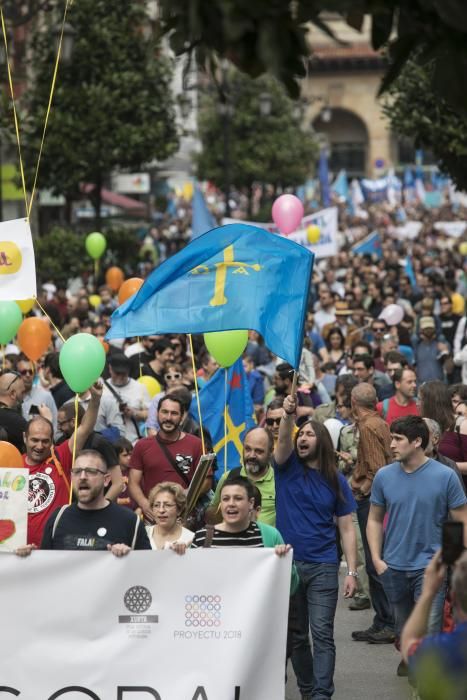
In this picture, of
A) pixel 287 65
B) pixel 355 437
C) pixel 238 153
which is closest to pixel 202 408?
pixel 355 437

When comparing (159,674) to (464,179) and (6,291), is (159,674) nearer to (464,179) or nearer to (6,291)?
(6,291)

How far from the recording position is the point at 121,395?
11750 mm

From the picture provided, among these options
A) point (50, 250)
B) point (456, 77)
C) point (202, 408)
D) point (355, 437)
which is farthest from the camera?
point (50, 250)

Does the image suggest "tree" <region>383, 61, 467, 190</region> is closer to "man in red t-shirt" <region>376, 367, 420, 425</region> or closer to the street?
"man in red t-shirt" <region>376, 367, 420, 425</region>

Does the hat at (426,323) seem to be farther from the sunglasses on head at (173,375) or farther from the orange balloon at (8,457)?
the orange balloon at (8,457)

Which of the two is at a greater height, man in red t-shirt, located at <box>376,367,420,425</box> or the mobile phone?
the mobile phone

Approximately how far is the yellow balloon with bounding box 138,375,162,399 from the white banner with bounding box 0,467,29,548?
17.8ft

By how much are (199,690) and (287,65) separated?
3356mm

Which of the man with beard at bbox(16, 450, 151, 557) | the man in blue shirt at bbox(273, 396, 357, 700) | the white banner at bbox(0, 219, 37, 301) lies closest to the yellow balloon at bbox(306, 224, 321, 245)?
the white banner at bbox(0, 219, 37, 301)

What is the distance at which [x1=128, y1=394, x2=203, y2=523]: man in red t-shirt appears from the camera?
30.3 ft

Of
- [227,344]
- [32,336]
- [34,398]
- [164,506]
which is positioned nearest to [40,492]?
[164,506]

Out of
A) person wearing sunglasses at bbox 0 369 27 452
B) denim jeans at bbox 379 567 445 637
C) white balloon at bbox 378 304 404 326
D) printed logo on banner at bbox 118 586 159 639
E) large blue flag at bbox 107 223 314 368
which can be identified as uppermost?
large blue flag at bbox 107 223 314 368

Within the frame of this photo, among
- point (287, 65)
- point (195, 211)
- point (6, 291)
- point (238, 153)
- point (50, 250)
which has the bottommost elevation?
point (238, 153)

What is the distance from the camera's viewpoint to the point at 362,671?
8.81 meters
